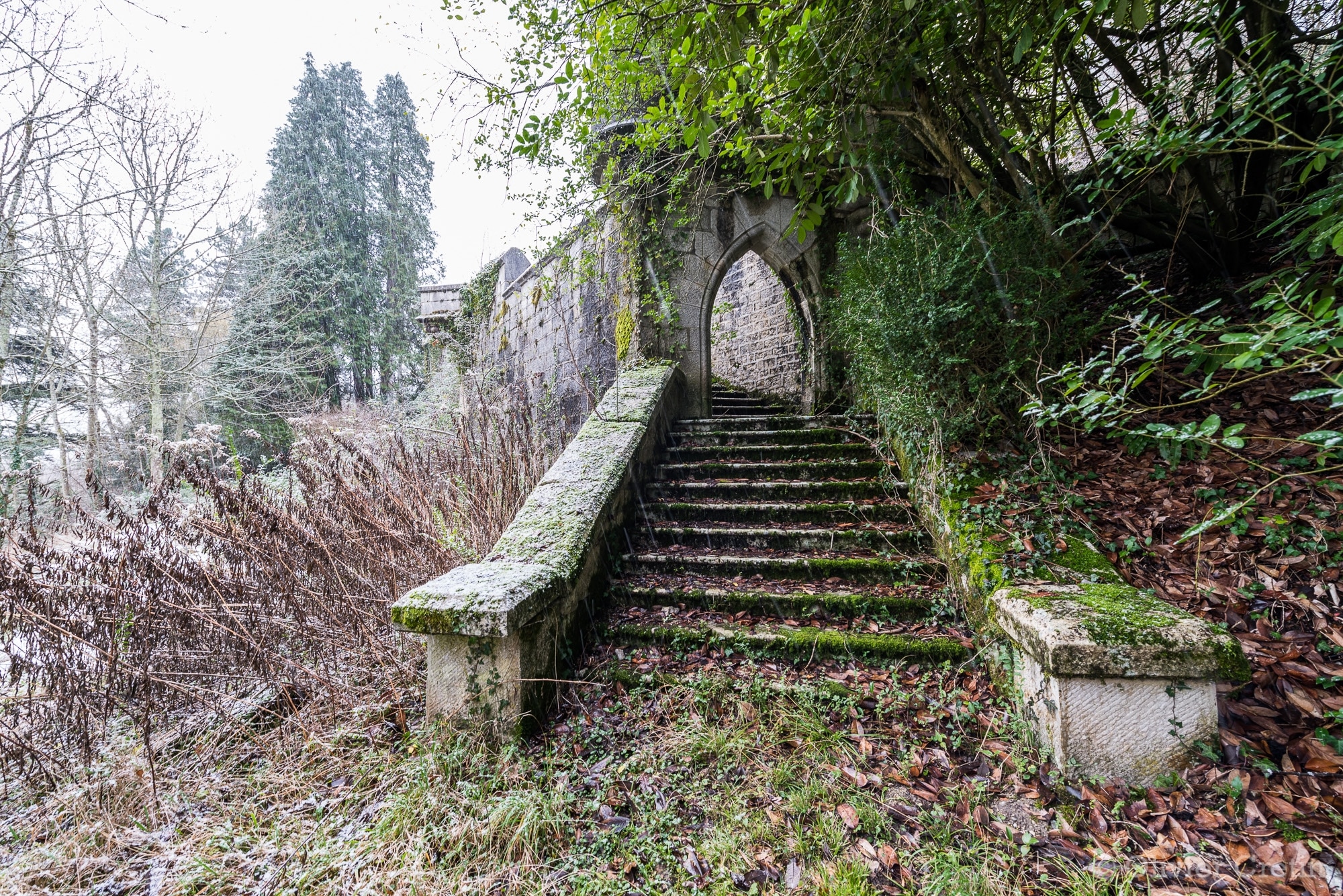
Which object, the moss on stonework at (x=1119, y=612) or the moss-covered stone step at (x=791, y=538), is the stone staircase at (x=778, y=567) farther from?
the moss on stonework at (x=1119, y=612)

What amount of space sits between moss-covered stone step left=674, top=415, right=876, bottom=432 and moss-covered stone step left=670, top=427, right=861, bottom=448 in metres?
0.07

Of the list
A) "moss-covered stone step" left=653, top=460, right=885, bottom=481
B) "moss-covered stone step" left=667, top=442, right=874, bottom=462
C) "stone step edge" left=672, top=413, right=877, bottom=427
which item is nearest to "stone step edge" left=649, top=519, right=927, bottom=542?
"moss-covered stone step" left=653, top=460, right=885, bottom=481

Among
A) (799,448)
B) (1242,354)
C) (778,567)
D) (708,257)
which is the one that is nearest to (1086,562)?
(1242,354)

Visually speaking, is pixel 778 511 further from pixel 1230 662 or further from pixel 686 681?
pixel 1230 662

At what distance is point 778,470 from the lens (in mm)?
4195

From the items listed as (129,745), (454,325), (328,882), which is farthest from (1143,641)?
(454,325)

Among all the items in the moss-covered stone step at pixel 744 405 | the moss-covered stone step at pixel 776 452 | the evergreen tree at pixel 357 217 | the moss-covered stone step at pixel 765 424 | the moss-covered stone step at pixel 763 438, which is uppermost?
the evergreen tree at pixel 357 217

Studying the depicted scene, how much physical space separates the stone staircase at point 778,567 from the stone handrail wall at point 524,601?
0.30 meters

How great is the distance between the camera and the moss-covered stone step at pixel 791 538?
10.6 feet

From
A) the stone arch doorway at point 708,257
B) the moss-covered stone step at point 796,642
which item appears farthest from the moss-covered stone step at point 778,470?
the moss-covered stone step at point 796,642

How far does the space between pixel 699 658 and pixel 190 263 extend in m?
12.0

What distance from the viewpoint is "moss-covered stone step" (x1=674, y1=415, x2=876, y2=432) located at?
4848 mm

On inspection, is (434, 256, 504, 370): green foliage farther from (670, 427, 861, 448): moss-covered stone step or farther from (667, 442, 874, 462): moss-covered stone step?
(667, 442, 874, 462): moss-covered stone step

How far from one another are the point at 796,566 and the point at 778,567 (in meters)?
0.11
